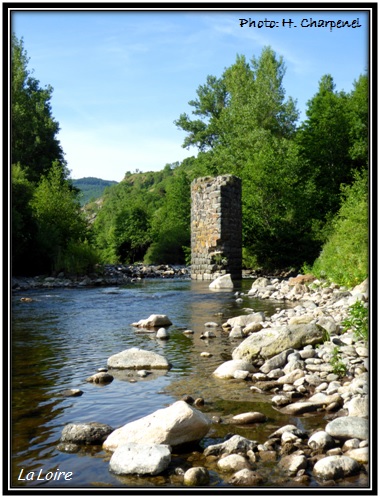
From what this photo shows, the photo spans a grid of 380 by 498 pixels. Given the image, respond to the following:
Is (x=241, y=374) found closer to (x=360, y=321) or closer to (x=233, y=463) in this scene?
(x=360, y=321)

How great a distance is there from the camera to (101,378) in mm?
5695

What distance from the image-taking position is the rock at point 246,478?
10.4 feet

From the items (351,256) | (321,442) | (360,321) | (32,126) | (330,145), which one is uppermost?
(32,126)

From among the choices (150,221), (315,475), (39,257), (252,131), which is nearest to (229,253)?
(39,257)

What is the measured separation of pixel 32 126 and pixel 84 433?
3772 centimetres

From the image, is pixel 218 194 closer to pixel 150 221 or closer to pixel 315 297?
pixel 315 297

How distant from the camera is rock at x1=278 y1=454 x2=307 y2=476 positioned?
330cm

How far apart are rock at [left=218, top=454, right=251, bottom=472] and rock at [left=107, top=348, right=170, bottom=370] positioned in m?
2.88

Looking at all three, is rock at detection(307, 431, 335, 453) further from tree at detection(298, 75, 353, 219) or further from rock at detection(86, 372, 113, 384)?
tree at detection(298, 75, 353, 219)

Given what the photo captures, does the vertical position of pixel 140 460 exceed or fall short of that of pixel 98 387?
it exceeds it

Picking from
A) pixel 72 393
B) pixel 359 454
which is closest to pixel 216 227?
pixel 72 393

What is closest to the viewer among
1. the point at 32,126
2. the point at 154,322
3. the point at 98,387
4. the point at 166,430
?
the point at 166,430

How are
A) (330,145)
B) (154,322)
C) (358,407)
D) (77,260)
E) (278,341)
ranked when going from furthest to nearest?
(330,145)
(77,260)
(154,322)
(278,341)
(358,407)

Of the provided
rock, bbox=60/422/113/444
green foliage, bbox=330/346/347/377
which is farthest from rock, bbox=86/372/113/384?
green foliage, bbox=330/346/347/377
